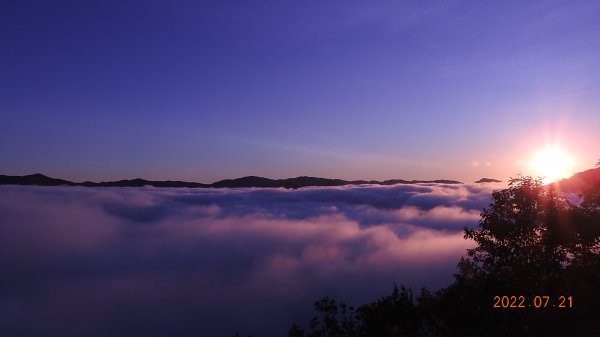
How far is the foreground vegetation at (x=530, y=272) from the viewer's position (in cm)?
2059

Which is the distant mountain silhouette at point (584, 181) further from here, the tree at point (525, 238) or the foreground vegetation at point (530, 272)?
the tree at point (525, 238)

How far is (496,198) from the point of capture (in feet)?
87.1

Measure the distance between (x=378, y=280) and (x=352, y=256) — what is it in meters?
44.2

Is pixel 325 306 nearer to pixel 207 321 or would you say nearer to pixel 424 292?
pixel 424 292

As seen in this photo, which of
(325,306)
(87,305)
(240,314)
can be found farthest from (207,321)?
(325,306)
